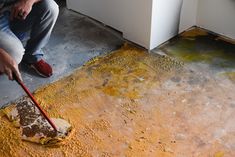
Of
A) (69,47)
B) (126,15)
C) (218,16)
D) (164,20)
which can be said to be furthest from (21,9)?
(218,16)

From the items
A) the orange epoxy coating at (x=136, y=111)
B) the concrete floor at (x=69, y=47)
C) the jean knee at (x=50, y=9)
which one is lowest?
the orange epoxy coating at (x=136, y=111)

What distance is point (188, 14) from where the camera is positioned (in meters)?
2.48

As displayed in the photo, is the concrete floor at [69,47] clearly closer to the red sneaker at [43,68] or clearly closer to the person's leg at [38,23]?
the red sneaker at [43,68]

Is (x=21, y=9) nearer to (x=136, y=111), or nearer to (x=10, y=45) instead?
(x=10, y=45)

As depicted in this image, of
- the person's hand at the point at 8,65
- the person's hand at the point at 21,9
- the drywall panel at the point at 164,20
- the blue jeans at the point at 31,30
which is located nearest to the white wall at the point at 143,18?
the drywall panel at the point at 164,20

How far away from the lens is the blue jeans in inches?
70.9

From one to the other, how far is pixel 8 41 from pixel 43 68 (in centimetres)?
38

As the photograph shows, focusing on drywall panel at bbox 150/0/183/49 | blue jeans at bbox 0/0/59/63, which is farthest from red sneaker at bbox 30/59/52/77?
drywall panel at bbox 150/0/183/49

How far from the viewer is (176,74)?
2170 mm

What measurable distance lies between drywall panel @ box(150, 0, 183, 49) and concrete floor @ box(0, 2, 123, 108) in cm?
26

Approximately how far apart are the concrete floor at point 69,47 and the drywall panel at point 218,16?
607 mm

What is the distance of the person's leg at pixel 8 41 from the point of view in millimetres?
1767

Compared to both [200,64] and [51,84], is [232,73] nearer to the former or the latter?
[200,64]

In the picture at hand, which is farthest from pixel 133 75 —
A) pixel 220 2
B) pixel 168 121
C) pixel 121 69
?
pixel 220 2
